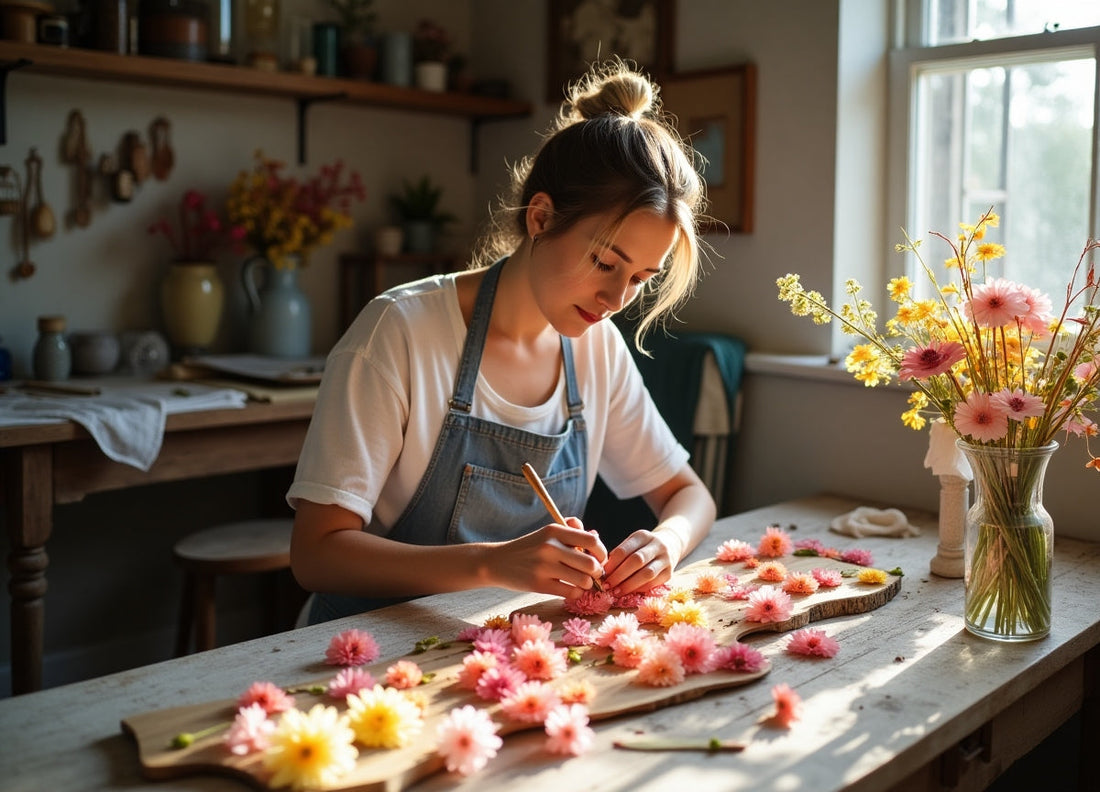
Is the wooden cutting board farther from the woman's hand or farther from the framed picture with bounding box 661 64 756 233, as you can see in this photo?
the framed picture with bounding box 661 64 756 233

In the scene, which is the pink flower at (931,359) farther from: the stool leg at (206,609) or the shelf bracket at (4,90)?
the shelf bracket at (4,90)

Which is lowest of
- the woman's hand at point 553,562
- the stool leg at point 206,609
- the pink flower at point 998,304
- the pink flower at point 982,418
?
the stool leg at point 206,609

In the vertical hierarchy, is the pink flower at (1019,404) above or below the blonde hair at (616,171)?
below

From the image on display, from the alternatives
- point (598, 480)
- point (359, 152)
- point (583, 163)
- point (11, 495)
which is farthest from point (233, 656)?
point (359, 152)

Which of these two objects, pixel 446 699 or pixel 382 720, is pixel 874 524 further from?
pixel 382 720

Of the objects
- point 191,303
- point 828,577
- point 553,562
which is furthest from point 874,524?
point 191,303

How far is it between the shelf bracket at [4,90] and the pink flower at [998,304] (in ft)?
7.38

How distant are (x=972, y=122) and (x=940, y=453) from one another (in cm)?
110

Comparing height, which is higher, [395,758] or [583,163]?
[583,163]

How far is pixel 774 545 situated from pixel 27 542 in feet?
5.13

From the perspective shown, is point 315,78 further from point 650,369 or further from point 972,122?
point 972,122

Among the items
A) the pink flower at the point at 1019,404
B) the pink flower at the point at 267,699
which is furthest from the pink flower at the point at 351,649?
the pink flower at the point at 1019,404

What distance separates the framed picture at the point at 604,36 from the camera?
2.92 metres

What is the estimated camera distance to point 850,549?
186 cm
